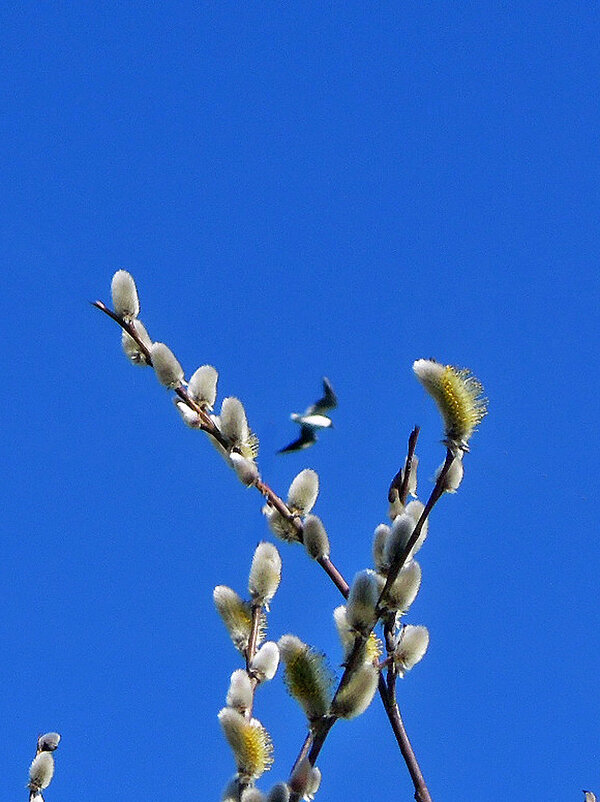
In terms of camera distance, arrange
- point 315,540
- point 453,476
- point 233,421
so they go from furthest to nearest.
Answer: point 233,421 < point 315,540 < point 453,476

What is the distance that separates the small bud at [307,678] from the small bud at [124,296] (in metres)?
0.95

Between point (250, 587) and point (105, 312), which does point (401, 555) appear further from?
point (105, 312)

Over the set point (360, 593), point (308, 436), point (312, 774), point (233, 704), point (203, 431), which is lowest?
point (312, 774)

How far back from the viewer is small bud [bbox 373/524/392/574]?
62.9 inches

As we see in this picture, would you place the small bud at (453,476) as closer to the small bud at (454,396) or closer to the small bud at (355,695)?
the small bud at (454,396)

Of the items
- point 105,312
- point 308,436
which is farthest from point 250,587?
point 105,312

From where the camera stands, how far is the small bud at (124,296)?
2230 millimetres

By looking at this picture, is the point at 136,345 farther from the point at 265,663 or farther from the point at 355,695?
the point at 355,695

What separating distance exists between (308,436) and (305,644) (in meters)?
0.33

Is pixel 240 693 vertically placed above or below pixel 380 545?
below

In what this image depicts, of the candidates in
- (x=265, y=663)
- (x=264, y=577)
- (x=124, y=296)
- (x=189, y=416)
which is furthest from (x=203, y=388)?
(x=265, y=663)

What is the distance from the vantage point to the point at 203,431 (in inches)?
85.4

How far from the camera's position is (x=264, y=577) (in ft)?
5.90

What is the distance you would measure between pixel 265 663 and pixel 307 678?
0.23 metres
